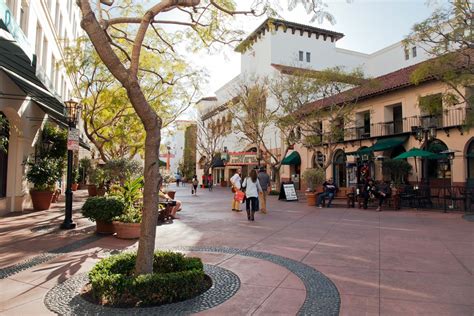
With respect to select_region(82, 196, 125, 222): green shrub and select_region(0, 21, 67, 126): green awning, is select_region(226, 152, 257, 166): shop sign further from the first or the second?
select_region(82, 196, 125, 222): green shrub

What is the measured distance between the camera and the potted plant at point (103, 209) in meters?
7.94

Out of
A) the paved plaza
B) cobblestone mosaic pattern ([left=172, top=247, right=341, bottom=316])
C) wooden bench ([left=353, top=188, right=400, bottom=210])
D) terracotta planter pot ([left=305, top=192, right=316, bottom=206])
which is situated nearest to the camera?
cobblestone mosaic pattern ([left=172, top=247, right=341, bottom=316])

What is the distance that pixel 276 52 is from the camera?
34125 mm

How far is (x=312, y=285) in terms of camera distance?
15.1 ft

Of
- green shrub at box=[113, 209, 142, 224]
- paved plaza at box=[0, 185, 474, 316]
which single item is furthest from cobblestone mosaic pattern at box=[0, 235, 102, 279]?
green shrub at box=[113, 209, 142, 224]

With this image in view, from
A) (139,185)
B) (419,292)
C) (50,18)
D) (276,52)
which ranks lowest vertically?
(419,292)

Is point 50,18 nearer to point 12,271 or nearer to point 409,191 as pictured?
point 12,271

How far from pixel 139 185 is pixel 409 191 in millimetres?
12577

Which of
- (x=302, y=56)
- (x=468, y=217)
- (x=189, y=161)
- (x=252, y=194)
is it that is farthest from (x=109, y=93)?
(x=189, y=161)

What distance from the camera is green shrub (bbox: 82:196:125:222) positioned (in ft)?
26.0

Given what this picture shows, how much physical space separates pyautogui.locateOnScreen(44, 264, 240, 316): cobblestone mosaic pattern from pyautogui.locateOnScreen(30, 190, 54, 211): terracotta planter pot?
907 centimetres

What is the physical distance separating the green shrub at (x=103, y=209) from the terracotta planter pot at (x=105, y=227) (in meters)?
0.19

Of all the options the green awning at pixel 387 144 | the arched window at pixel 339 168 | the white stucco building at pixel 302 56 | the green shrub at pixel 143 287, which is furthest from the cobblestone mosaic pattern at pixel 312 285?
the white stucco building at pixel 302 56

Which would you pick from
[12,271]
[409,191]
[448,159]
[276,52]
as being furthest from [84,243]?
[276,52]
